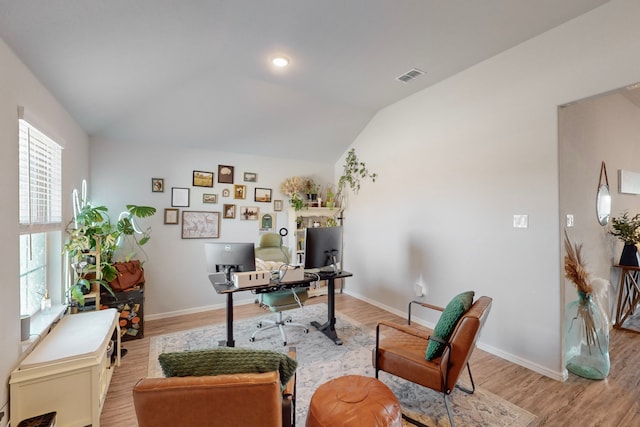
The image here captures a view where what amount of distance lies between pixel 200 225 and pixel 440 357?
338 cm

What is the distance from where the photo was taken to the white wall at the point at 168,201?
11.3 ft

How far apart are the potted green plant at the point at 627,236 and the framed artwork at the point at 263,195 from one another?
461 cm

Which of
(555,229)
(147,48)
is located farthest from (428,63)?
(147,48)

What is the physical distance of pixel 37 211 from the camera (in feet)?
6.61

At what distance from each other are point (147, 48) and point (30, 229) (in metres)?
1.49

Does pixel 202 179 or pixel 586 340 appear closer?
pixel 586 340

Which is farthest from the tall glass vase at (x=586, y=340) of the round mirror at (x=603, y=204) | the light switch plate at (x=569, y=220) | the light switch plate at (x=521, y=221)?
the round mirror at (x=603, y=204)

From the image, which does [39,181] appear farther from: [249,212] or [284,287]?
[249,212]

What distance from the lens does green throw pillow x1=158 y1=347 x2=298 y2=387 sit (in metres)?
1.14

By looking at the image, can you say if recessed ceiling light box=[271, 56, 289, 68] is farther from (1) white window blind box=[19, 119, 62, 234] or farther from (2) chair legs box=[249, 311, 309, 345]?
(2) chair legs box=[249, 311, 309, 345]

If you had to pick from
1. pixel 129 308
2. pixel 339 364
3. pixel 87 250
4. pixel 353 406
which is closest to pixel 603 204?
pixel 339 364

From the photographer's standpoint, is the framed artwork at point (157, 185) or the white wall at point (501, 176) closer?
the white wall at point (501, 176)

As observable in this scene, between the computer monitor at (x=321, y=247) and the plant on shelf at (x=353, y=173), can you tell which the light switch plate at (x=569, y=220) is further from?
the plant on shelf at (x=353, y=173)

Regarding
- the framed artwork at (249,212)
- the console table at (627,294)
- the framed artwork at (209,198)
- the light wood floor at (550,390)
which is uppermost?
the framed artwork at (209,198)
